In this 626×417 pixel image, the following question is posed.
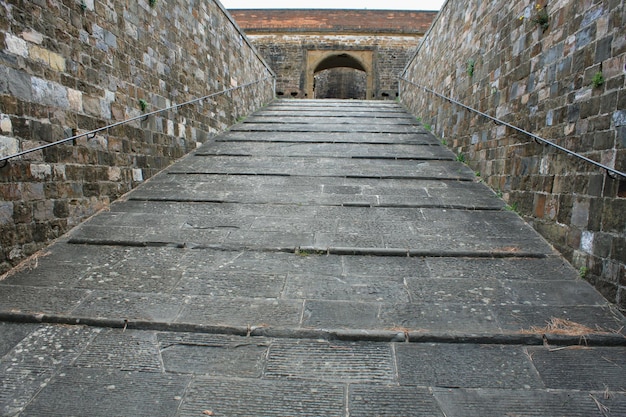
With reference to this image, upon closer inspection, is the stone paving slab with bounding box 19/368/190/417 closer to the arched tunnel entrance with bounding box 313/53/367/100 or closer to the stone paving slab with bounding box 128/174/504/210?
the stone paving slab with bounding box 128/174/504/210

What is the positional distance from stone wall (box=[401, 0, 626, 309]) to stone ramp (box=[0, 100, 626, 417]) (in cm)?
30

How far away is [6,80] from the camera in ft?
8.84

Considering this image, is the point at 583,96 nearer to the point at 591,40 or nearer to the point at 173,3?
the point at 591,40

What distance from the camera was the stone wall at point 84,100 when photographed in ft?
9.15

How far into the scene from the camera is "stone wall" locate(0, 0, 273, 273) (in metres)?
2.79

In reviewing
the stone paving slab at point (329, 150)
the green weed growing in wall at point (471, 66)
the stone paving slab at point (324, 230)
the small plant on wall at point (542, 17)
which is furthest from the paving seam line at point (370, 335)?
the green weed growing in wall at point (471, 66)

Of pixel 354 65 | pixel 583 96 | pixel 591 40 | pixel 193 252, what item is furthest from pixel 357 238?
pixel 354 65

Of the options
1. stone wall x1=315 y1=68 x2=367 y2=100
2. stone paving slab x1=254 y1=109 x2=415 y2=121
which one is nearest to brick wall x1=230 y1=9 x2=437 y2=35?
stone wall x1=315 y1=68 x2=367 y2=100

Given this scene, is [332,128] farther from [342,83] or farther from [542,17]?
[342,83]

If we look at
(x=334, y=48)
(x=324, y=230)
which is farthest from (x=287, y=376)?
(x=334, y=48)

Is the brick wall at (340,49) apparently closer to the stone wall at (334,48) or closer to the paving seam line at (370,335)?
the stone wall at (334,48)

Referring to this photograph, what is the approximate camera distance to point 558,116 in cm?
319

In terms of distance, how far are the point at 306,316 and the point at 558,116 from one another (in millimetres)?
2962

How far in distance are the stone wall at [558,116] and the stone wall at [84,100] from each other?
465cm
